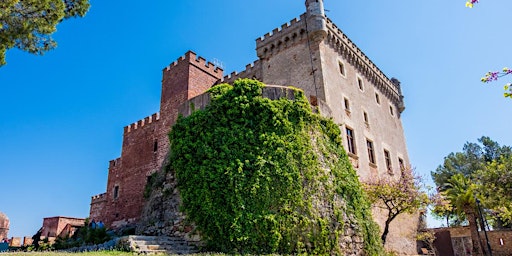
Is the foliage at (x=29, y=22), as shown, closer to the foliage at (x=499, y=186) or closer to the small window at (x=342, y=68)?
the small window at (x=342, y=68)

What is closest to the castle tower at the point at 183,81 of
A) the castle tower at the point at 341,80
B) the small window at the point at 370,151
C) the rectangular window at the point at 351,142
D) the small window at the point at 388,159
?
the castle tower at the point at 341,80

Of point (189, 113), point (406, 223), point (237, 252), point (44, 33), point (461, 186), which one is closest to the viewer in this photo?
point (237, 252)

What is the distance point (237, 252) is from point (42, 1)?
9263 millimetres

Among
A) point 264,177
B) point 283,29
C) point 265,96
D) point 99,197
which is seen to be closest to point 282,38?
point 283,29

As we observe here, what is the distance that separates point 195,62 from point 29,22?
13159 mm

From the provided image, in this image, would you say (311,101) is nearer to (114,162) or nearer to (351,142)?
(351,142)

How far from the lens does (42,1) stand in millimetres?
10727

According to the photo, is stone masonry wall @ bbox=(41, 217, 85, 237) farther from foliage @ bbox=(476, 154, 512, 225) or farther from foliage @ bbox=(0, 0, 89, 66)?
foliage @ bbox=(476, 154, 512, 225)

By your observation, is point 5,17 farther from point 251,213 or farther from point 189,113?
point 251,213

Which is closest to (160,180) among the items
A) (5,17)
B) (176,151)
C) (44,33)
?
(176,151)

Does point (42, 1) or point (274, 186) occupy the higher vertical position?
point (42, 1)

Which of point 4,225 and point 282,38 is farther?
point 4,225

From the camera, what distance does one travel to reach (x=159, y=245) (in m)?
10.7

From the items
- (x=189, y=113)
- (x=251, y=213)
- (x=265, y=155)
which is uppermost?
(x=189, y=113)
